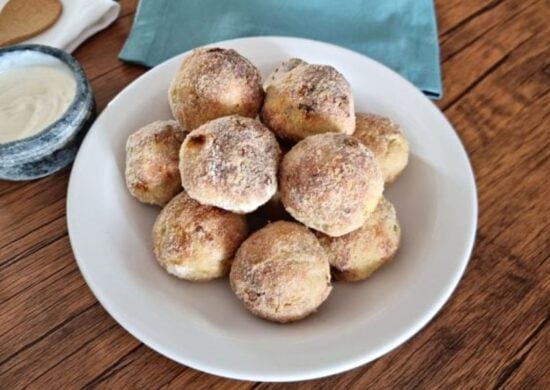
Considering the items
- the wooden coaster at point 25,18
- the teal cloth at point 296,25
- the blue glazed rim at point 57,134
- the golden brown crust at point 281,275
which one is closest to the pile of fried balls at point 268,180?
the golden brown crust at point 281,275

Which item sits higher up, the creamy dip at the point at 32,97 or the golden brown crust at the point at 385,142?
the creamy dip at the point at 32,97

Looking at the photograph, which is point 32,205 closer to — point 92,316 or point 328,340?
point 92,316

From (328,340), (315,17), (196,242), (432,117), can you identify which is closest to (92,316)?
(196,242)

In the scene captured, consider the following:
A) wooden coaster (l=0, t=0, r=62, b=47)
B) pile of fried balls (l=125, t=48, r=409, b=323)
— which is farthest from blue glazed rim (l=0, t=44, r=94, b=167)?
wooden coaster (l=0, t=0, r=62, b=47)

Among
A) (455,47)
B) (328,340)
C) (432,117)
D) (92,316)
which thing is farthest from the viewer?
(455,47)

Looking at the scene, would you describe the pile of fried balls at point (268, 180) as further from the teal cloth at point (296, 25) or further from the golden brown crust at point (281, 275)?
the teal cloth at point (296, 25)

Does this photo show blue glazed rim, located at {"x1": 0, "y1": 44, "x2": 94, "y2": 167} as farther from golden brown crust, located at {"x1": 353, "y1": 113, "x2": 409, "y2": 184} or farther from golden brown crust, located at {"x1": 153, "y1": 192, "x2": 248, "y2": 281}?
golden brown crust, located at {"x1": 353, "y1": 113, "x2": 409, "y2": 184}
